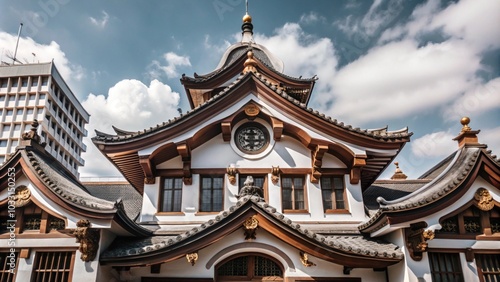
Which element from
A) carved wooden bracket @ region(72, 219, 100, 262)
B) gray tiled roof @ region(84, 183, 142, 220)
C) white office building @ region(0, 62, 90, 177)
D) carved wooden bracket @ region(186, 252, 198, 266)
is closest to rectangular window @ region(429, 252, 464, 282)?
carved wooden bracket @ region(186, 252, 198, 266)

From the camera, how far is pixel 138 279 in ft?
35.3

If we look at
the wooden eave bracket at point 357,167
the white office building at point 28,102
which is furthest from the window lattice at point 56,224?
the white office building at point 28,102

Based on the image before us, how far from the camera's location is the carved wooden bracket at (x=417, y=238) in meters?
9.79

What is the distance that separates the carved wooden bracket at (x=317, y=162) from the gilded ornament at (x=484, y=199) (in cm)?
458

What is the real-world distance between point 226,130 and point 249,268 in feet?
15.5

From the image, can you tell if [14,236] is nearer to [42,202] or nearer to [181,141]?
[42,202]

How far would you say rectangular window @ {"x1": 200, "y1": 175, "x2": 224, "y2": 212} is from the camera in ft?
41.3

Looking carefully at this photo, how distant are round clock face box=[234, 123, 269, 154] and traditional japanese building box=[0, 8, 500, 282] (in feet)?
0.12

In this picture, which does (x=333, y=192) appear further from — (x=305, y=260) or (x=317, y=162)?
(x=305, y=260)

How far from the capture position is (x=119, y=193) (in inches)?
655

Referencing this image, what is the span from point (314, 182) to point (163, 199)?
5.25m

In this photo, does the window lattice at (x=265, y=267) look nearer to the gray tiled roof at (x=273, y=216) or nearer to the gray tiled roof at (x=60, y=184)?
the gray tiled roof at (x=273, y=216)

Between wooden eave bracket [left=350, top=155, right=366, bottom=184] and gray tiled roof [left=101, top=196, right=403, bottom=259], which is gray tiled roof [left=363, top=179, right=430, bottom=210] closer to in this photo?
wooden eave bracket [left=350, top=155, right=366, bottom=184]

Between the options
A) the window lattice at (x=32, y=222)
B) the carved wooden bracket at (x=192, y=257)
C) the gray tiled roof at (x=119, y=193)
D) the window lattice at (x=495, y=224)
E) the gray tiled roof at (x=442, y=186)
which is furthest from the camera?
the gray tiled roof at (x=119, y=193)
